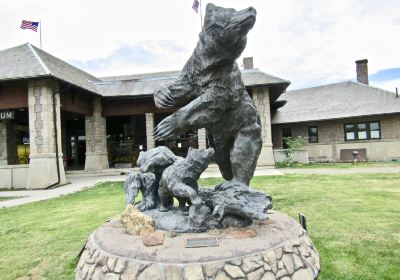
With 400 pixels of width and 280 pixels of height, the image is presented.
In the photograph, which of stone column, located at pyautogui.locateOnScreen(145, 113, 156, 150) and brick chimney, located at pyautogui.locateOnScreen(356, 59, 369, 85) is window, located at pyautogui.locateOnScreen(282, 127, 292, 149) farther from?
stone column, located at pyautogui.locateOnScreen(145, 113, 156, 150)

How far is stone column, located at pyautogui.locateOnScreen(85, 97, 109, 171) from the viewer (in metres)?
18.2

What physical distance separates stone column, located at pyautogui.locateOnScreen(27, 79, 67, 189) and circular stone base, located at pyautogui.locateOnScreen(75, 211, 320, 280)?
11.2 m

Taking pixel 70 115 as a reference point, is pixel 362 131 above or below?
below

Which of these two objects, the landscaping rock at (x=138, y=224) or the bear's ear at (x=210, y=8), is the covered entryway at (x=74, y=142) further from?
the bear's ear at (x=210, y=8)

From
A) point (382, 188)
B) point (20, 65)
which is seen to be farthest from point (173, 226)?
point (20, 65)

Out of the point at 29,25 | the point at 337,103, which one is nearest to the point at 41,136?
the point at 29,25

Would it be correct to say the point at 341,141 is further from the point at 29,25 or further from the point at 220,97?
the point at 220,97

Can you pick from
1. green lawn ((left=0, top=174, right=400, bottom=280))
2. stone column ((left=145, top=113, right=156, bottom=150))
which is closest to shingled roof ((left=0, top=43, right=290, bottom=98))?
stone column ((left=145, top=113, right=156, bottom=150))

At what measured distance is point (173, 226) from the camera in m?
3.21

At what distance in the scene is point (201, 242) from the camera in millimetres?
2826

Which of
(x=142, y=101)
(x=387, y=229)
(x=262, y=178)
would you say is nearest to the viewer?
(x=387, y=229)

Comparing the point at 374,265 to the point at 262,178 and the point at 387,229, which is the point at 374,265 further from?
the point at 262,178

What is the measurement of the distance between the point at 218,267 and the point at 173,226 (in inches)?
32.1

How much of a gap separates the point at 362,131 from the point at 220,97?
21.5 meters
